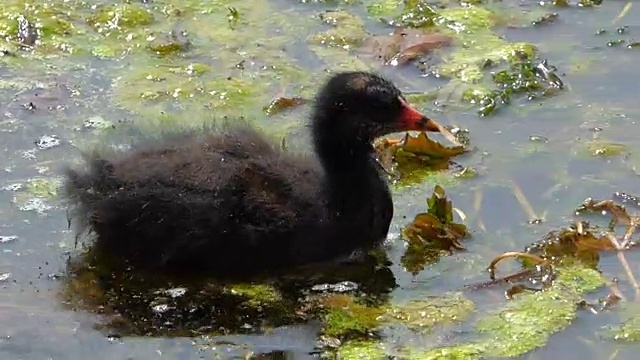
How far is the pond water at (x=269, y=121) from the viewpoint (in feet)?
16.9

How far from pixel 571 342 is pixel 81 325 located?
1.74 meters

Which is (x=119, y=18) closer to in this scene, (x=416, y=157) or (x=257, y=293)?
(x=416, y=157)

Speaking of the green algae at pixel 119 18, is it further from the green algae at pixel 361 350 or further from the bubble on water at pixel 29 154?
the green algae at pixel 361 350

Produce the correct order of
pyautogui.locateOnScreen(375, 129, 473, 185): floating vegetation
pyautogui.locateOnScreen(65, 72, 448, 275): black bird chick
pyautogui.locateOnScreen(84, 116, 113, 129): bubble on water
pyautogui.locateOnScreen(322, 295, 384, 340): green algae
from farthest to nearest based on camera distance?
pyautogui.locateOnScreen(84, 116, 113, 129): bubble on water, pyautogui.locateOnScreen(375, 129, 473, 185): floating vegetation, pyautogui.locateOnScreen(65, 72, 448, 275): black bird chick, pyautogui.locateOnScreen(322, 295, 384, 340): green algae

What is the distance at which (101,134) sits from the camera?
6406mm

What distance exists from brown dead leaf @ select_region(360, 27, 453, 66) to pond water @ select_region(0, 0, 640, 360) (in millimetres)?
80

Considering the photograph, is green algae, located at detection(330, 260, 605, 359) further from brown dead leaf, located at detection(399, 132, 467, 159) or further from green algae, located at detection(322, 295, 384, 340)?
brown dead leaf, located at detection(399, 132, 467, 159)

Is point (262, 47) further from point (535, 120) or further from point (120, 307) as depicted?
point (120, 307)

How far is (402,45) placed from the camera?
7.16m

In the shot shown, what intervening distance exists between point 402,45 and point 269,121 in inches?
37.7

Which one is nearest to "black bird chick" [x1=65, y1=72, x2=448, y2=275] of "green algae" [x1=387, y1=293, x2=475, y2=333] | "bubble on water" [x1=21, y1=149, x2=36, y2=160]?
"green algae" [x1=387, y1=293, x2=475, y2=333]

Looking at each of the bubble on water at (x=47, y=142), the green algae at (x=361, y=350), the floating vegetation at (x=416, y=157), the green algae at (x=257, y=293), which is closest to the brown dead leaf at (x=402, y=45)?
the floating vegetation at (x=416, y=157)

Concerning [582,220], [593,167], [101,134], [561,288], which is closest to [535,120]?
[593,167]

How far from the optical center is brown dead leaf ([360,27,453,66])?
709 centimetres
